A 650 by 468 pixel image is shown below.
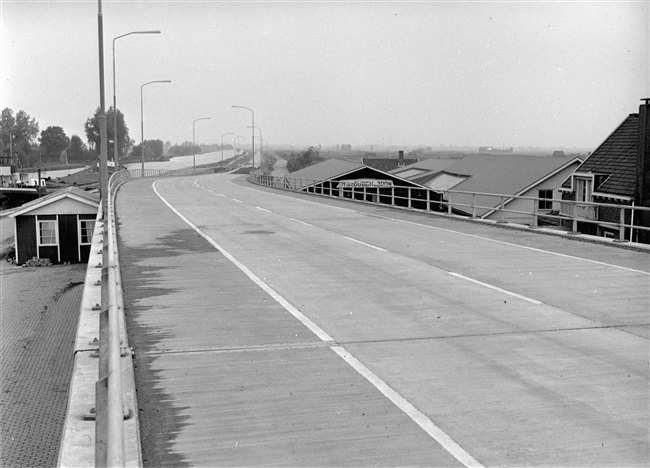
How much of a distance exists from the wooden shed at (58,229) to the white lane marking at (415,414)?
48.6 meters

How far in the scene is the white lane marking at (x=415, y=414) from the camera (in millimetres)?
6383

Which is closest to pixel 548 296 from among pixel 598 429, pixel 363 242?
pixel 598 429

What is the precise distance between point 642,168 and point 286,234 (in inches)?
681

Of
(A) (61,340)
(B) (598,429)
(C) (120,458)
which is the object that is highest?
(C) (120,458)

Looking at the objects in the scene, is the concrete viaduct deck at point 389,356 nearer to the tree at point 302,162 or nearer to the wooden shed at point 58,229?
the wooden shed at point 58,229

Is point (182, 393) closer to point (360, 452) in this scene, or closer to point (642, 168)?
point (360, 452)

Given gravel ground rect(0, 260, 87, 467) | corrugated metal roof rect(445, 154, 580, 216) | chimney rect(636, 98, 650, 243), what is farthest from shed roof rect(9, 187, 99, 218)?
chimney rect(636, 98, 650, 243)

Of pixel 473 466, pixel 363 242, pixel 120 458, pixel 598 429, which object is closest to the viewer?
pixel 120 458

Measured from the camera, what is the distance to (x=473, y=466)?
6.18m

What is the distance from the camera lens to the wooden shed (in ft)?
181

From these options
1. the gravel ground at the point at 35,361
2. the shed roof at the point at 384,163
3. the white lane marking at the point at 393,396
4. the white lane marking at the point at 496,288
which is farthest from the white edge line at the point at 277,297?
the shed roof at the point at 384,163

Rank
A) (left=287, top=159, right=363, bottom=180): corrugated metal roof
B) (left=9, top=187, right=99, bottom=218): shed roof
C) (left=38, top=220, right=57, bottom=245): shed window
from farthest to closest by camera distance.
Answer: (left=287, top=159, right=363, bottom=180): corrugated metal roof < (left=38, top=220, right=57, bottom=245): shed window < (left=9, top=187, right=99, bottom=218): shed roof

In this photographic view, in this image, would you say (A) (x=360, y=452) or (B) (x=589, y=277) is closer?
(A) (x=360, y=452)

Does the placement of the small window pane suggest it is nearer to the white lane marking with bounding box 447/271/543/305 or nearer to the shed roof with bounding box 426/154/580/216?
the shed roof with bounding box 426/154/580/216
